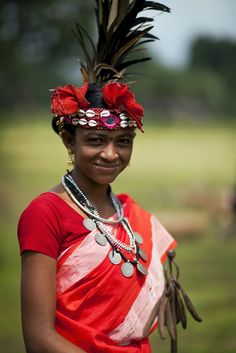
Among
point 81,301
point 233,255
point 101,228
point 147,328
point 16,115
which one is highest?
point 16,115

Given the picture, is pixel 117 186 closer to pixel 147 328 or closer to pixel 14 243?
pixel 14 243

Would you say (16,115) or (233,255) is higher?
(16,115)

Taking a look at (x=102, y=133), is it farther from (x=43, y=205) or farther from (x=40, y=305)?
(x=40, y=305)

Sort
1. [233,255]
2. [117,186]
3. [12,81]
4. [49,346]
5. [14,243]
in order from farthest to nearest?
[117,186] < [12,81] < [14,243] < [233,255] < [49,346]

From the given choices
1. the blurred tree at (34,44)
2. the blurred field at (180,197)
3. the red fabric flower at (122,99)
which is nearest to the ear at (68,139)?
the red fabric flower at (122,99)

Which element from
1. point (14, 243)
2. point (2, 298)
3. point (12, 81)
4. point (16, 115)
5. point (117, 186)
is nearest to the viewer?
point (2, 298)

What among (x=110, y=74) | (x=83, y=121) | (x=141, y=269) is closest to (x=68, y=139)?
(x=83, y=121)

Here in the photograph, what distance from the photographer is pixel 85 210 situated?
9.39ft

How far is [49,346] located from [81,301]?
0.24 metres

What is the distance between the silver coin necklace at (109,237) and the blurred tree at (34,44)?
573 centimetres

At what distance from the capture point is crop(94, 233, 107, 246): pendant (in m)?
2.79

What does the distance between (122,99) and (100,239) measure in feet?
2.10

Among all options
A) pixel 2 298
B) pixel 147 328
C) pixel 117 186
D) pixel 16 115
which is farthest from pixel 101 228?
pixel 16 115

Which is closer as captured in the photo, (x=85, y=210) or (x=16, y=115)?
(x=85, y=210)
